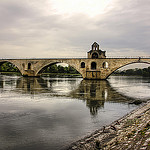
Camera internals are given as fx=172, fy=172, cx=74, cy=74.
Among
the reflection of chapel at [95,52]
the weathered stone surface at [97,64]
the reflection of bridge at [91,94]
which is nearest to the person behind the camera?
the reflection of bridge at [91,94]

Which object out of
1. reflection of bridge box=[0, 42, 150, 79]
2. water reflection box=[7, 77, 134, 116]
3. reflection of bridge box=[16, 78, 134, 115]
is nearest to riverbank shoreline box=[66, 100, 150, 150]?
water reflection box=[7, 77, 134, 116]

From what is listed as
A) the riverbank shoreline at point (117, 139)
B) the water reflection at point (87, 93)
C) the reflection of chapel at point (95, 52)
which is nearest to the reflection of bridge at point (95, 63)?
the reflection of chapel at point (95, 52)

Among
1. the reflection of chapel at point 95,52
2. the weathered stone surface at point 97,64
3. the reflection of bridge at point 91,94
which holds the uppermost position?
the reflection of chapel at point 95,52

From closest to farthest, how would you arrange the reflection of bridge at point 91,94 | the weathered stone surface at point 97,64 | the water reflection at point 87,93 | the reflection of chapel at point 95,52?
1. the reflection of bridge at point 91,94
2. the water reflection at point 87,93
3. the weathered stone surface at point 97,64
4. the reflection of chapel at point 95,52

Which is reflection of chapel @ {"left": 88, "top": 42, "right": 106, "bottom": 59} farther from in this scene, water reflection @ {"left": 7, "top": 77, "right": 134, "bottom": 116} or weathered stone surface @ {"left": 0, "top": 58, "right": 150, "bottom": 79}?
water reflection @ {"left": 7, "top": 77, "right": 134, "bottom": 116}

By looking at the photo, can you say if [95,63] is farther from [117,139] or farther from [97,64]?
[117,139]

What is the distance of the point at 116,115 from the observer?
11.2 meters

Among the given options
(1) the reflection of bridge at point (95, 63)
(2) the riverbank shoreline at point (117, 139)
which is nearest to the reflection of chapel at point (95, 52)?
(1) the reflection of bridge at point (95, 63)

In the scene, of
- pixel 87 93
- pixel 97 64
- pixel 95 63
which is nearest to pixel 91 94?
pixel 87 93

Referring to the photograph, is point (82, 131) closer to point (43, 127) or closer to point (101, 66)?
point (43, 127)

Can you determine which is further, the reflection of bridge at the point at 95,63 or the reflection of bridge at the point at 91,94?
the reflection of bridge at the point at 95,63

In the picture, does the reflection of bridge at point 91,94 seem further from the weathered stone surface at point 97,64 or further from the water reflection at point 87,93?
the weathered stone surface at point 97,64

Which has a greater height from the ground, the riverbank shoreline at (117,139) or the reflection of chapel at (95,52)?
the reflection of chapel at (95,52)

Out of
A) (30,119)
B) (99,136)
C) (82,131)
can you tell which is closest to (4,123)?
(30,119)
